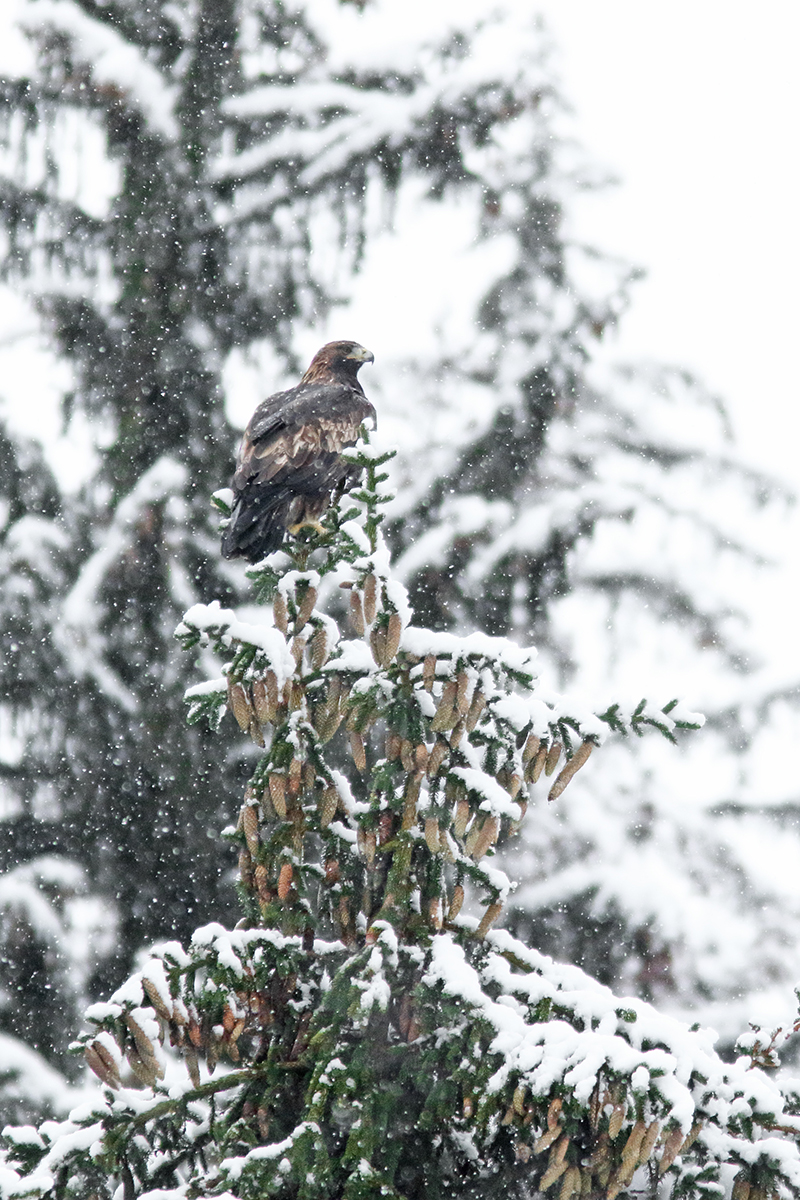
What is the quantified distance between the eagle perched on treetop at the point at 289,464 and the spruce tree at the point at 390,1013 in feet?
5.00

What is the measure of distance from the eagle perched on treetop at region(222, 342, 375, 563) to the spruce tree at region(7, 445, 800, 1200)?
152 cm

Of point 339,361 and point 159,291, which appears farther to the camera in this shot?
point 159,291

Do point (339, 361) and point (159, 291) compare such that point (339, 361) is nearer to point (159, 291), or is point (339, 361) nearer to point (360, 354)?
point (360, 354)

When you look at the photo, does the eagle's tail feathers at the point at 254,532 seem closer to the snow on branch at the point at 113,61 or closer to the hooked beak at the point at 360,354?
the hooked beak at the point at 360,354

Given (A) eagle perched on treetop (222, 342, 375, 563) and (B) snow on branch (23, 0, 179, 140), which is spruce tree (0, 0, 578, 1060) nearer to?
(B) snow on branch (23, 0, 179, 140)

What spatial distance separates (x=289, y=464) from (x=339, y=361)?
174 cm

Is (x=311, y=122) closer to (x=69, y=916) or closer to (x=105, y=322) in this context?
(x=105, y=322)

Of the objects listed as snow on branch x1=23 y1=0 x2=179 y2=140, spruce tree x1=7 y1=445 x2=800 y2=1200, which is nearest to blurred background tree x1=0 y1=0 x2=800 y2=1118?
snow on branch x1=23 y1=0 x2=179 y2=140

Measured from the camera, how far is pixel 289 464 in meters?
4.64

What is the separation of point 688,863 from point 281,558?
3929 mm

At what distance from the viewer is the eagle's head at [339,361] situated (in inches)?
243

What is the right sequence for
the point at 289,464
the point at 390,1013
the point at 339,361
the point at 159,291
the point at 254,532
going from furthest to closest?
the point at 159,291, the point at 339,361, the point at 289,464, the point at 254,532, the point at 390,1013

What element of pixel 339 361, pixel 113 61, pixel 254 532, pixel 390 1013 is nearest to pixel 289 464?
pixel 254 532

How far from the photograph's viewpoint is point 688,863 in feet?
22.7
